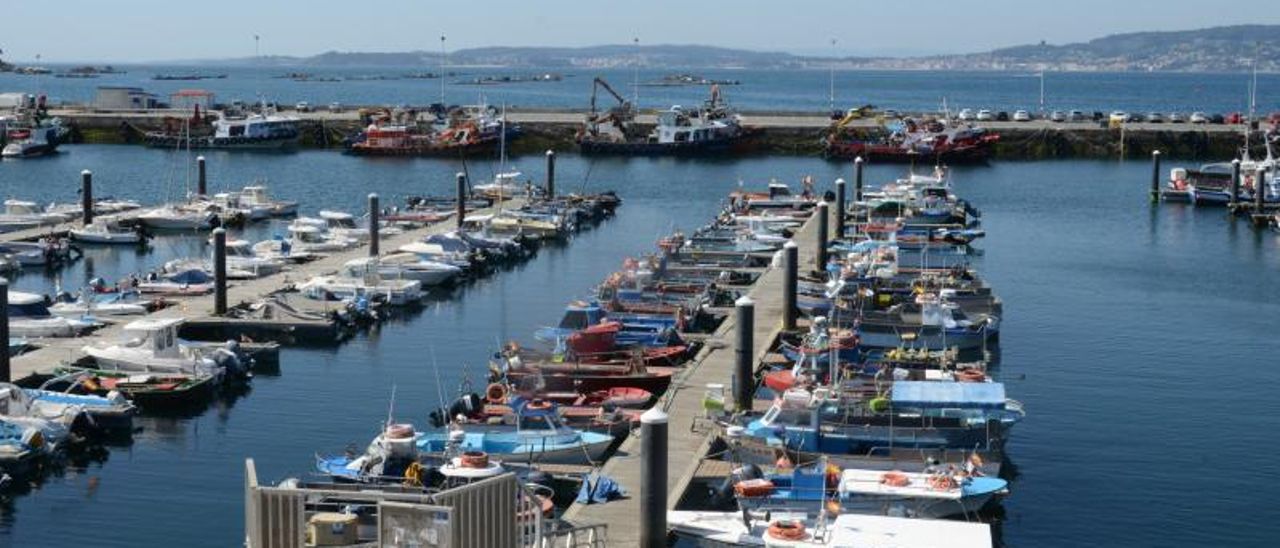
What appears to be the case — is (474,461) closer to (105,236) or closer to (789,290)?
(789,290)

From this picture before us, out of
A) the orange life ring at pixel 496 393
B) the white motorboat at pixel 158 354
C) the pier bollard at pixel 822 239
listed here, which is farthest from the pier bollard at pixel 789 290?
the white motorboat at pixel 158 354

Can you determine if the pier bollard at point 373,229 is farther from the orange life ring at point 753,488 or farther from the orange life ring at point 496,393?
the orange life ring at point 753,488

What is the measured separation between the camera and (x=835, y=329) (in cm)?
4109

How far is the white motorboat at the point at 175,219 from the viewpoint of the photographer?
70812 millimetres

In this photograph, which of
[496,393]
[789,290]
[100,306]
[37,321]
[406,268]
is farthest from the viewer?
[406,268]

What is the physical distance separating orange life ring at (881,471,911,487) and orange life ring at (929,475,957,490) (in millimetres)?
371

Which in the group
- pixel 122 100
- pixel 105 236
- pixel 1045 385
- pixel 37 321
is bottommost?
pixel 1045 385

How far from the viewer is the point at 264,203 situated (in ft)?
251

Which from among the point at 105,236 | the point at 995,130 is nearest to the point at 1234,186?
the point at 995,130

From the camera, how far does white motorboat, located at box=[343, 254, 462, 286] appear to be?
55.1m

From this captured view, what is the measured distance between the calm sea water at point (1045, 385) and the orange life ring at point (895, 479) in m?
2.68

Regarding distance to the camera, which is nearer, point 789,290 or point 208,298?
point 789,290

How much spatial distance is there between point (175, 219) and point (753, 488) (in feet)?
151

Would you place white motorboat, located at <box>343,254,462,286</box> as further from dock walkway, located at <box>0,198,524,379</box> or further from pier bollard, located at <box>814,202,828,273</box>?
pier bollard, located at <box>814,202,828,273</box>
